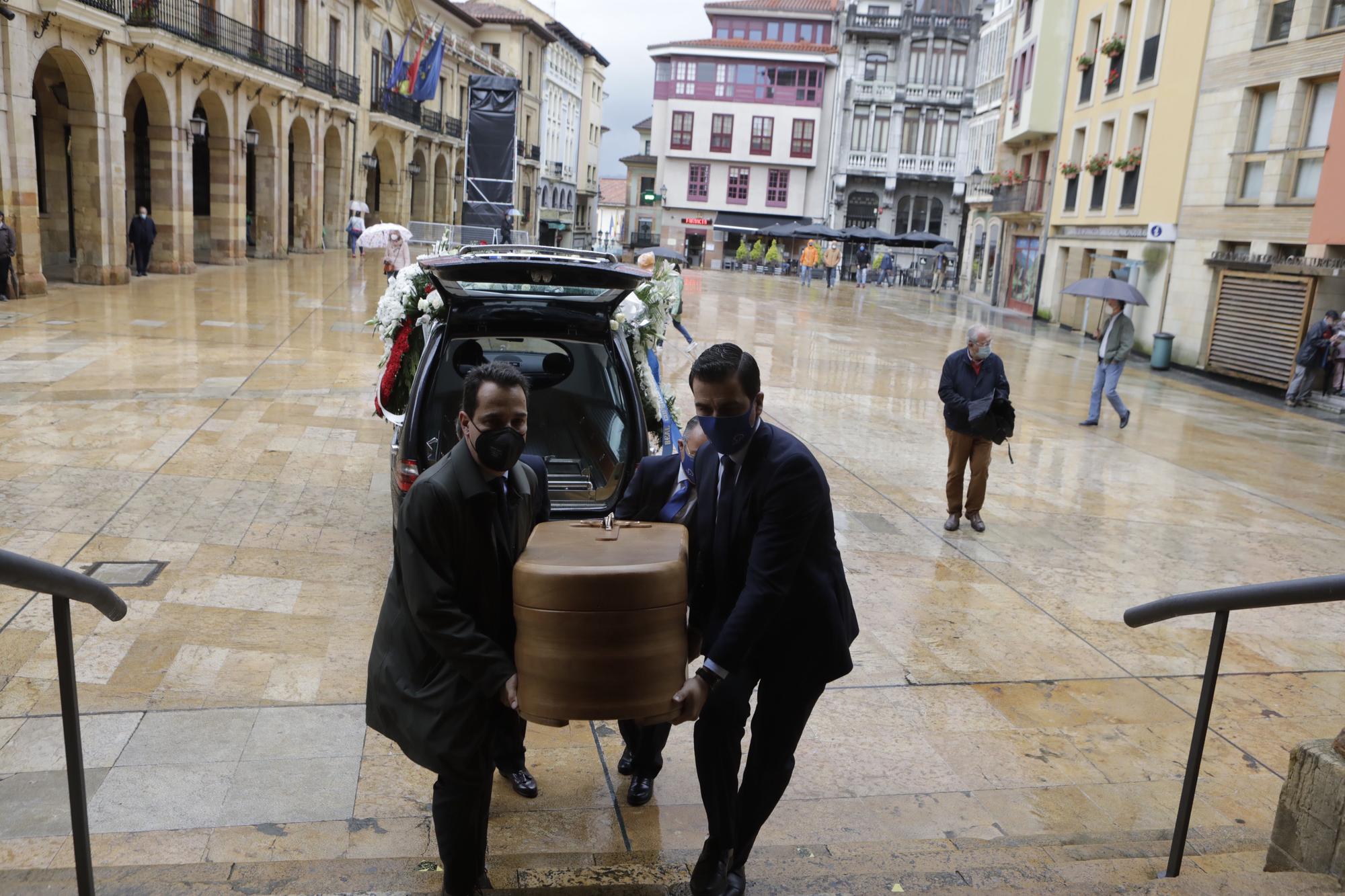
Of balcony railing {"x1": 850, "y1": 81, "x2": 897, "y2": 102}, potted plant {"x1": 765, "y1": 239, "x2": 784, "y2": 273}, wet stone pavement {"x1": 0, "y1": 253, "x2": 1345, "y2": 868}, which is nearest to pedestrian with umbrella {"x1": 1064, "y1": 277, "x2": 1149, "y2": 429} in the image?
wet stone pavement {"x1": 0, "y1": 253, "x2": 1345, "y2": 868}

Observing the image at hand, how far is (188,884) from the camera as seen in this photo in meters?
3.17

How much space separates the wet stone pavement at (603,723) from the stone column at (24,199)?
20.3ft

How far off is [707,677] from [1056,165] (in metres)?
31.7

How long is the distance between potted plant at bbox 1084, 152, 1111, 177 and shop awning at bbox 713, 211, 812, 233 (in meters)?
35.6

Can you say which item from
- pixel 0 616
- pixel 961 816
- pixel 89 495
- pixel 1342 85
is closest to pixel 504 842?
pixel 961 816

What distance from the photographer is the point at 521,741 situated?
4.05 meters

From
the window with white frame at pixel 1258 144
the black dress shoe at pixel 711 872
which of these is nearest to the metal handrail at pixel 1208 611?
the black dress shoe at pixel 711 872

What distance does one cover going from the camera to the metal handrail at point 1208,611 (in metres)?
3.05

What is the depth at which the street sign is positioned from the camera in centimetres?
2319

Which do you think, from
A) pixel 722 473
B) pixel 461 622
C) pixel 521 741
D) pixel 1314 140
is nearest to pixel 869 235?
pixel 1314 140

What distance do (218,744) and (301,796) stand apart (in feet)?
2.08

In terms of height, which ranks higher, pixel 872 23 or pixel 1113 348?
pixel 872 23

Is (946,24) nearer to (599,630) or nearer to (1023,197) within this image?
(1023,197)

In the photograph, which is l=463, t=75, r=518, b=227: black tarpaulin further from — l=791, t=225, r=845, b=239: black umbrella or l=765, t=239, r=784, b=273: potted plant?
l=765, t=239, r=784, b=273: potted plant
